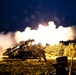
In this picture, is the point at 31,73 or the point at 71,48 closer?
the point at 31,73

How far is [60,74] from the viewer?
10.7 metres

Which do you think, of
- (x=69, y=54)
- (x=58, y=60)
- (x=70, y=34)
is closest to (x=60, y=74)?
(x=58, y=60)

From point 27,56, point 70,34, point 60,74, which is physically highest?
point 70,34

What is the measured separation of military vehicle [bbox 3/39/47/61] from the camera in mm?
24570

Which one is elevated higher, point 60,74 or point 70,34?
point 70,34

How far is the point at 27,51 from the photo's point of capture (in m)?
25.0

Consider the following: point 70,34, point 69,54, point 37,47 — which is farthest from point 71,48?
point 70,34

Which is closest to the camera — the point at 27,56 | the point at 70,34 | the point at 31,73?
the point at 31,73

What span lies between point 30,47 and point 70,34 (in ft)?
17.6

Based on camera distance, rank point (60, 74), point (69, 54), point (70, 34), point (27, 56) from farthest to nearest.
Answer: point (69, 54) < point (27, 56) < point (70, 34) < point (60, 74)

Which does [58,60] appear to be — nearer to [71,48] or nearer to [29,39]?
[29,39]

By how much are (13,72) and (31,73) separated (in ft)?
4.50

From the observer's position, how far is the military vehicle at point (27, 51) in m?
24.6

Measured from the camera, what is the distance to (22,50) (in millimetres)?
24875
